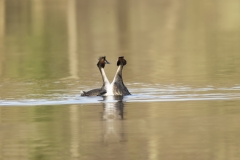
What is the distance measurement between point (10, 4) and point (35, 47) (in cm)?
3376

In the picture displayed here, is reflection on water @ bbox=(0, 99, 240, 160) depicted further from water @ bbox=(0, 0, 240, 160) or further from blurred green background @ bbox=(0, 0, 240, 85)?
blurred green background @ bbox=(0, 0, 240, 85)

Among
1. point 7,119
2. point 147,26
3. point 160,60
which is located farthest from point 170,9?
point 7,119

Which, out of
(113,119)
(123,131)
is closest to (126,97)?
(113,119)

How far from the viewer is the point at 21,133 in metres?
14.0

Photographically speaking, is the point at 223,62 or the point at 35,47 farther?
the point at 35,47

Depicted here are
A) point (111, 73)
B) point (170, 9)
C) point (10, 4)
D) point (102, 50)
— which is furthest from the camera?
point (10, 4)

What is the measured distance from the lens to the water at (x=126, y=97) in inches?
504

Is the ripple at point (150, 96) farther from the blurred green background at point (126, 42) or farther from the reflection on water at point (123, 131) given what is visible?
the blurred green background at point (126, 42)

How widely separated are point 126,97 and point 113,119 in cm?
319

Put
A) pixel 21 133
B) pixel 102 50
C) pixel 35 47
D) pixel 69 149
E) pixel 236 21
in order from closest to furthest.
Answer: pixel 69 149 → pixel 21 133 → pixel 102 50 → pixel 35 47 → pixel 236 21

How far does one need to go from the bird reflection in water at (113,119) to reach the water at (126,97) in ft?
0.05

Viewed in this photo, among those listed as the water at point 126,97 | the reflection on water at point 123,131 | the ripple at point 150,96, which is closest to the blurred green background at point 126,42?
the water at point 126,97

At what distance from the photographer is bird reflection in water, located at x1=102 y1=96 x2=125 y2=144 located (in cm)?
1348

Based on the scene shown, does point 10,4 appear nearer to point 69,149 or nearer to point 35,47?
point 35,47
